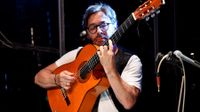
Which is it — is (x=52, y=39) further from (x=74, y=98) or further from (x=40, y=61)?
(x=74, y=98)

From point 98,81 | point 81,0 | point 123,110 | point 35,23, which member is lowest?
point 123,110

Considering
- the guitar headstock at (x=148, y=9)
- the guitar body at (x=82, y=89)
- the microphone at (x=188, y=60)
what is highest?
the guitar headstock at (x=148, y=9)

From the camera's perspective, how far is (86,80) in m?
2.34

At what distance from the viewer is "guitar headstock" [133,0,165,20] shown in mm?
1887

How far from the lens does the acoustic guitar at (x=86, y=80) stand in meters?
2.09

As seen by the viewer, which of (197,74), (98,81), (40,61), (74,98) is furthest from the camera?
(40,61)

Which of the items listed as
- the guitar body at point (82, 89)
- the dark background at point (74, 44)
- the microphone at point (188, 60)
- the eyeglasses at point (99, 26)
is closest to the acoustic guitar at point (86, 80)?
the guitar body at point (82, 89)

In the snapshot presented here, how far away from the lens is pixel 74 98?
7.97 ft

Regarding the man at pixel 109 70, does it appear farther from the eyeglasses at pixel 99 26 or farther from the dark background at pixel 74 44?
the dark background at pixel 74 44

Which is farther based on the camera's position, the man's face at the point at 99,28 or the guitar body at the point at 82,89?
the man's face at the point at 99,28

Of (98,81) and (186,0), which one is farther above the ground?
(186,0)

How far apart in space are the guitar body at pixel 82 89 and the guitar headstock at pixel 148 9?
18.0 inches

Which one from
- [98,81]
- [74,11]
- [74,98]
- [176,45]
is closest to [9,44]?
[74,11]

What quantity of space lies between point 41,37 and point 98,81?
123cm
